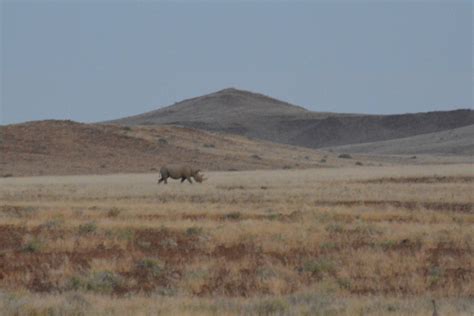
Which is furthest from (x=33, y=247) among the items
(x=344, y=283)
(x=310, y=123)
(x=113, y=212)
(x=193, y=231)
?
(x=310, y=123)

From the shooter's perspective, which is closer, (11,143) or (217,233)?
(217,233)

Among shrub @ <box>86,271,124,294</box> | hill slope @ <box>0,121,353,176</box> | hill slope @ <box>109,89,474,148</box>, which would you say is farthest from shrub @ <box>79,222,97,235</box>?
hill slope @ <box>109,89,474,148</box>

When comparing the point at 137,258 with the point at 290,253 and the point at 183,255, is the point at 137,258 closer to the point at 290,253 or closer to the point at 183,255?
the point at 183,255

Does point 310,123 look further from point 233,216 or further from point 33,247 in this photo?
point 33,247

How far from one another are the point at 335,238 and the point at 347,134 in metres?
143

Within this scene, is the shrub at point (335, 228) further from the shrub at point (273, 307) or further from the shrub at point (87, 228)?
the shrub at point (273, 307)

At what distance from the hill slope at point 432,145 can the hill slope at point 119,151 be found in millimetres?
26412

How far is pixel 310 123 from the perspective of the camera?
168625 millimetres

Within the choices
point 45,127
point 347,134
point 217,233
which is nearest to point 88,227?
point 217,233

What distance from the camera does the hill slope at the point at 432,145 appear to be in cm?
11219

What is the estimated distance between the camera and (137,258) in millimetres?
18094

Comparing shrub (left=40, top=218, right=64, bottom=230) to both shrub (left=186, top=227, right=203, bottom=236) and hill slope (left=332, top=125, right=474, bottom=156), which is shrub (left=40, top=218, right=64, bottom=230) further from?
hill slope (left=332, top=125, right=474, bottom=156)

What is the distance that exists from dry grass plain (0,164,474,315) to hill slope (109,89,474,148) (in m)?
126

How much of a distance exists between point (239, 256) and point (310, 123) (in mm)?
150846
